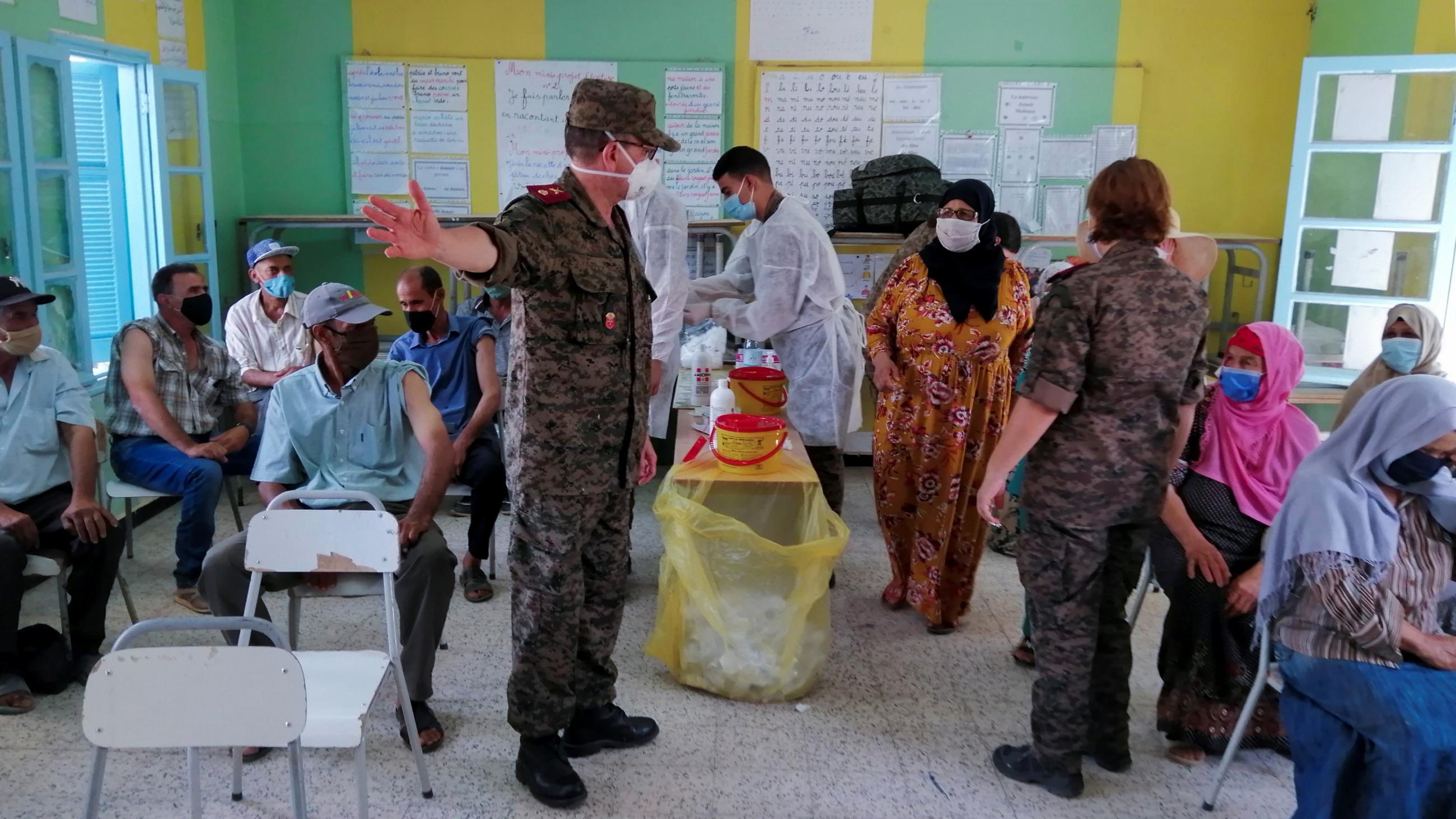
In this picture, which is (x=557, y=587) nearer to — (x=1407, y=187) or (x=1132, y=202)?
(x=1132, y=202)

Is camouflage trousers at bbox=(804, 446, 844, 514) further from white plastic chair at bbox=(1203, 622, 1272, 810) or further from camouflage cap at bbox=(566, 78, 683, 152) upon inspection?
camouflage cap at bbox=(566, 78, 683, 152)

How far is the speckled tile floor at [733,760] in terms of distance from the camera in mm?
2379

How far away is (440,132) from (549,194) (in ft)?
12.1

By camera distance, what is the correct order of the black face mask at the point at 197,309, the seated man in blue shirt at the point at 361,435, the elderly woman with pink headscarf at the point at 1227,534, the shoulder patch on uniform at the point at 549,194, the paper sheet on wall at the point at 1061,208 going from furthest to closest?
the paper sheet on wall at the point at 1061,208 → the black face mask at the point at 197,309 → the seated man in blue shirt at the point at 361,435 → the elderly woman with pink headscarf at the point at 1227,534 → the shoulder patch on uniform at the point at 549,194

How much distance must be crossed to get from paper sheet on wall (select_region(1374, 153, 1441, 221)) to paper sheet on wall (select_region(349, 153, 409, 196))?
185 inches

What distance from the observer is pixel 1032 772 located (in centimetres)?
247

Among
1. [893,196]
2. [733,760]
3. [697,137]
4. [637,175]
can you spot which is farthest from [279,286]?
[733,760]

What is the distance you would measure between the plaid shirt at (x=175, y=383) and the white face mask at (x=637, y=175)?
2.15 metres

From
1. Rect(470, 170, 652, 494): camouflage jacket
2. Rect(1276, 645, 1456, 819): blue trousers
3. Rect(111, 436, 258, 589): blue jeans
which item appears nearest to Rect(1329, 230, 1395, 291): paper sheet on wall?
Rect(1276, 645, 1456, 819): blue trousers

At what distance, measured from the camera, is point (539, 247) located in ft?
6.72

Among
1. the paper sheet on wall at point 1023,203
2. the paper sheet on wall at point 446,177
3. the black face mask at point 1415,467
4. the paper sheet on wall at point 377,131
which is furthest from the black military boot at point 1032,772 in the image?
the paper sheet on wall at point 377,131

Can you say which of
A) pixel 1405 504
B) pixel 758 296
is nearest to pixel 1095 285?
pixel 1405 504

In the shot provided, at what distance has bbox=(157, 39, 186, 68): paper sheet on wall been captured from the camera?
4695 mm

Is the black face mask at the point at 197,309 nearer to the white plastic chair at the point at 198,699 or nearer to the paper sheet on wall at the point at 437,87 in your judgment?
the paper sheet on wall at the point at 437,87
